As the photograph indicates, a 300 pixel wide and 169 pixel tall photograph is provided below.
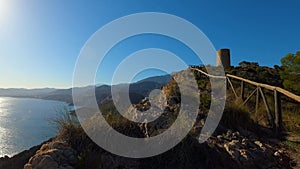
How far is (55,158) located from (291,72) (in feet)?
35.3

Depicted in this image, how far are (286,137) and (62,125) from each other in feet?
15.8

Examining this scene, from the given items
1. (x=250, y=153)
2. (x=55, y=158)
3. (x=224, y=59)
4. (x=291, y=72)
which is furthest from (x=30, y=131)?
(x=291, y=72)

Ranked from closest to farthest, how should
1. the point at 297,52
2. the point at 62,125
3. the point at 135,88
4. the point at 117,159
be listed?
the point at 117,159
the point at 62,125
the point at 135,88
the point at 297,52

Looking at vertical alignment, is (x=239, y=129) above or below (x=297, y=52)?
below

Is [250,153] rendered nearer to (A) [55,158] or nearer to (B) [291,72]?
(A) [55,158]

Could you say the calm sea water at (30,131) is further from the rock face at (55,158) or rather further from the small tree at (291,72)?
the small tree at (291,72)

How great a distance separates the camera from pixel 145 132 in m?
4.55

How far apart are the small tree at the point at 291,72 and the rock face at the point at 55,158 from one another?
9607mm

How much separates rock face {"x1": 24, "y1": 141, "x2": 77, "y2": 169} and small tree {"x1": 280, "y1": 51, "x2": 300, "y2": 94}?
378 inches

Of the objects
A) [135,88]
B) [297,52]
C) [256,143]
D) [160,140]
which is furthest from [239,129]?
[297,52]

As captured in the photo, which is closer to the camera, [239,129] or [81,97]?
[239,129]

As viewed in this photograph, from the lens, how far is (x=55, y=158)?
3518 mm

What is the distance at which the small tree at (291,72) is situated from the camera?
1018 centimetres

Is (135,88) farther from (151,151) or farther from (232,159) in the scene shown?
(232,159)
